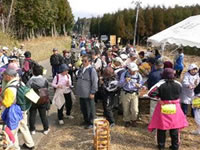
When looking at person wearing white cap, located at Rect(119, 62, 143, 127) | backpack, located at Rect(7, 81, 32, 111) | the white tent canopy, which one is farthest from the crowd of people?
the white tent canopy

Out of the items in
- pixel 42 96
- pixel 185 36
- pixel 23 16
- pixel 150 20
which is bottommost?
pixel 42 96

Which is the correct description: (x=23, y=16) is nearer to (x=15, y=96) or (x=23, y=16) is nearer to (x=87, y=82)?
(x=87, y=82)

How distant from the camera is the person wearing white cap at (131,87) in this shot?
5031mm

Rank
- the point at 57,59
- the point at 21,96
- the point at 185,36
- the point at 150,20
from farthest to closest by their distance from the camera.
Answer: the point at 150,20 → the point at 57,59 → the point at 185,36 → the point at 21,96

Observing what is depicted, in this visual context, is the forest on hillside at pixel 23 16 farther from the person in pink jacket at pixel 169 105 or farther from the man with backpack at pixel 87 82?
the person in pink jacket at pixel 169 105

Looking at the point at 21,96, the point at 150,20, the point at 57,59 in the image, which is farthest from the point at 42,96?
the point at 150,20

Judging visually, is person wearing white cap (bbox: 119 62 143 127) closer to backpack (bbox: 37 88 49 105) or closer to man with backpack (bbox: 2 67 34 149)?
backpack (bbox: 37 88 49 105)

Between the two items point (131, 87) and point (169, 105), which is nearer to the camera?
point (169, 105)

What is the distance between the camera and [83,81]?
506 cm

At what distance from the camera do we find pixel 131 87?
5.08 metres

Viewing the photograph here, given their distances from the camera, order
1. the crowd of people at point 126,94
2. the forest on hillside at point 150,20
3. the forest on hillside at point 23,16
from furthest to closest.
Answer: the forest on hillside at point 150,20 → the forest on hillside at point 23,16 → the crowd of people at point 126,94

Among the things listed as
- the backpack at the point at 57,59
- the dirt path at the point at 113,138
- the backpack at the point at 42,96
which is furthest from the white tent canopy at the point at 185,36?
the backpack at the point at 42,96

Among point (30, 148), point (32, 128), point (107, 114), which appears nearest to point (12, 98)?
point (30, 148)

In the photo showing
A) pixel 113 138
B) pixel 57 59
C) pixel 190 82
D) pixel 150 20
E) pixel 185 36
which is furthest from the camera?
pixel 150 20
